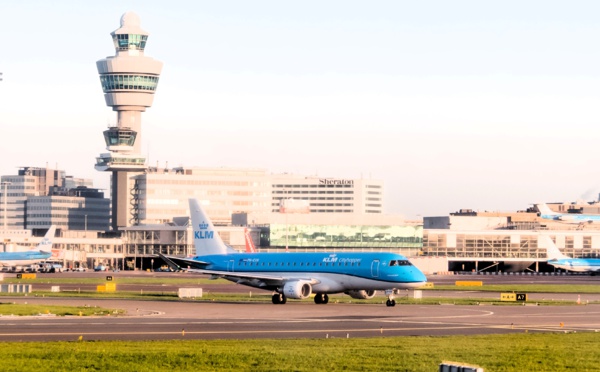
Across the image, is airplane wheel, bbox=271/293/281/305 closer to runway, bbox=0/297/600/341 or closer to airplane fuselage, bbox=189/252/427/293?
→ airplane fuselage, bbox=189/252/427/293

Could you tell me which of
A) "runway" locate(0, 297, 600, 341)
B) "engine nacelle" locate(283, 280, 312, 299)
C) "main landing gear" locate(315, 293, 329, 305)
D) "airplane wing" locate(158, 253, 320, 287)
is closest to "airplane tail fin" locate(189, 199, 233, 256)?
"airplane wing" locate(158, 253, 320, 287)

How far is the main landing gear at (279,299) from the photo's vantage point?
88.8m

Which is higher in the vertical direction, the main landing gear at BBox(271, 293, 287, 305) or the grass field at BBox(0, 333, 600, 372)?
the main landing gear at BBox(271, 293, 287, 305)

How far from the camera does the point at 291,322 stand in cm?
6378

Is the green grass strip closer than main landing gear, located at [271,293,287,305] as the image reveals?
Yes

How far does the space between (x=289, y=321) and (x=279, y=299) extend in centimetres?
2430

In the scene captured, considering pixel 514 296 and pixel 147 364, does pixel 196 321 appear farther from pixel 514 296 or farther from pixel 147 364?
pixel 514 296

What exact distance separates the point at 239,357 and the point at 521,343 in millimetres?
14138

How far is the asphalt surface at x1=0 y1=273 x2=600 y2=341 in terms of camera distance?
5391 cm

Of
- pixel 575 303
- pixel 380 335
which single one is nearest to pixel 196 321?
pixel 380 335

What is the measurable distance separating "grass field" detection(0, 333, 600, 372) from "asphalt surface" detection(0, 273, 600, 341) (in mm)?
4954

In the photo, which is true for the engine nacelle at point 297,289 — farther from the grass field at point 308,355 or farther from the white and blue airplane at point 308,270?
Result: the grass field at point 308,355

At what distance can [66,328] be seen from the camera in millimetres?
56750

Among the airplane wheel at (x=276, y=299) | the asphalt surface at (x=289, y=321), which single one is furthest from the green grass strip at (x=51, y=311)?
the airplane wheel at (x=276, y=299)
